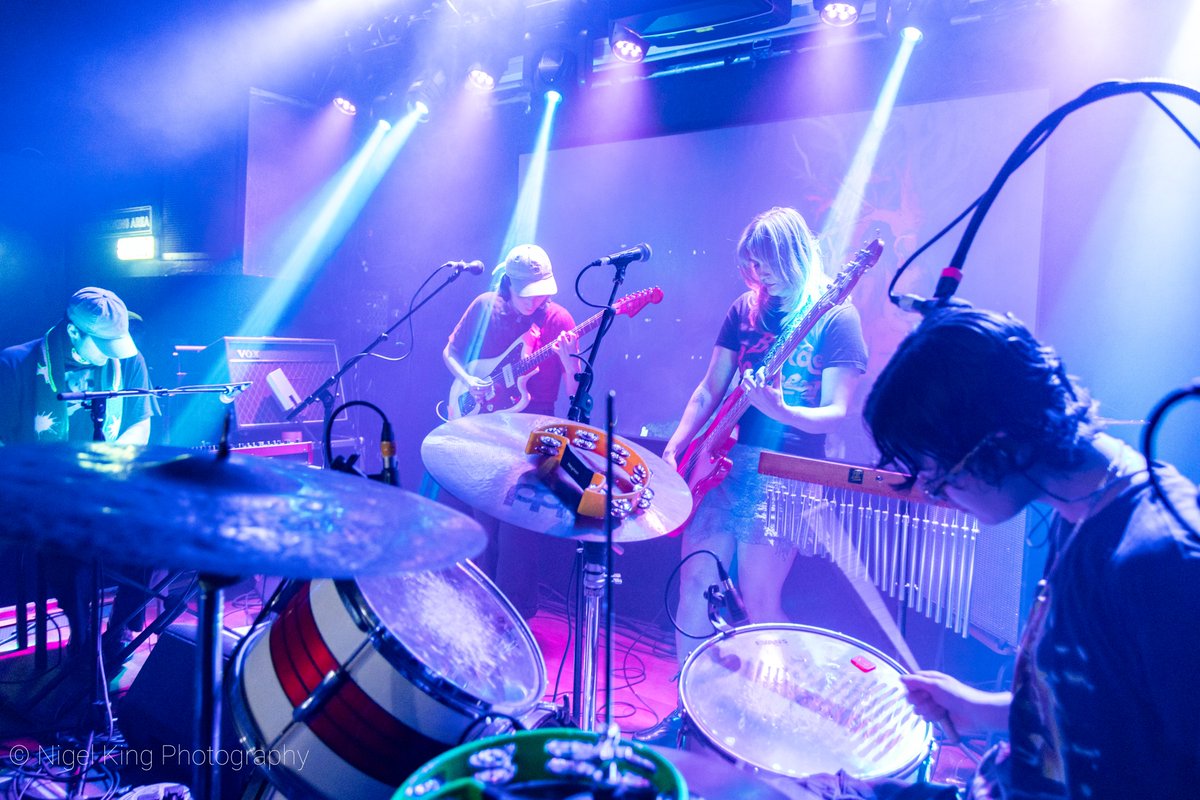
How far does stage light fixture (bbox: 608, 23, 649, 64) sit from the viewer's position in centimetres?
421

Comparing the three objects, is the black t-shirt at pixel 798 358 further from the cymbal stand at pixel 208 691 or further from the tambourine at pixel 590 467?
the cymbal stand at pixel 208 691

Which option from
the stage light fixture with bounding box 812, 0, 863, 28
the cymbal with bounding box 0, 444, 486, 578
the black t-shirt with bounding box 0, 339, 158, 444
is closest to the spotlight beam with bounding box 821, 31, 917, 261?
the stage light fixture with bounding box 812, 0, 863, 28

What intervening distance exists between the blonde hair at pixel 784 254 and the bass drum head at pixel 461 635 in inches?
71.6

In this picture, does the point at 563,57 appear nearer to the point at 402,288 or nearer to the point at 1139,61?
the point at 402,288

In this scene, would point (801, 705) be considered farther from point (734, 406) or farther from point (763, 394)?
point (734, 406)

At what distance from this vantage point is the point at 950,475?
122 centimetres

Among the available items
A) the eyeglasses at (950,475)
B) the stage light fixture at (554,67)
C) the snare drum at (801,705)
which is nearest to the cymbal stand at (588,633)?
the snare drum at (801,705)

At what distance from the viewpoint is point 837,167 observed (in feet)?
14.1

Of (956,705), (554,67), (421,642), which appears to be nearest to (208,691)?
(421,642)

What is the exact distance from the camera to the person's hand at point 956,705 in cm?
141

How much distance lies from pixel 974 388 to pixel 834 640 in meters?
1.04

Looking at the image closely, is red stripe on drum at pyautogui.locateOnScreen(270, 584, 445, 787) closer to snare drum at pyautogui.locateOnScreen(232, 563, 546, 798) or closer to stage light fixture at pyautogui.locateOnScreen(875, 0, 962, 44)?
snare drum at pyautogui.locateOnScreen(232, 563, 546, 798)

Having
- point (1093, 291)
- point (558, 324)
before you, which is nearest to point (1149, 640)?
point (1093, 291)

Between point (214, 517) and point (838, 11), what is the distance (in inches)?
154
